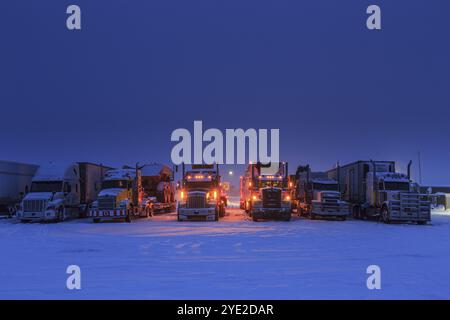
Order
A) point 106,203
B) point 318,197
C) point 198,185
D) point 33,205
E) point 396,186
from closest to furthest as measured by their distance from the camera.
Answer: point 106,203 → point 33,205 → point 396,186 → point 198,185 → point 318,197

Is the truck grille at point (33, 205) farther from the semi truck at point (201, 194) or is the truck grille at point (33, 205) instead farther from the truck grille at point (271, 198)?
the truck grille at point (271, 198)

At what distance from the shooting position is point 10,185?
3105 centimetres

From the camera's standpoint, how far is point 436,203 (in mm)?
50875

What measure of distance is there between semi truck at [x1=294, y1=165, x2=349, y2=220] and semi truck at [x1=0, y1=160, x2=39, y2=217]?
63.7 feet

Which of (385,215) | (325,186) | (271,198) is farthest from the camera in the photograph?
(325,186)

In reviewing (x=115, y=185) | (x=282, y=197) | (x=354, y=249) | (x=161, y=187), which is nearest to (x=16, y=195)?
(x=115, y=185)

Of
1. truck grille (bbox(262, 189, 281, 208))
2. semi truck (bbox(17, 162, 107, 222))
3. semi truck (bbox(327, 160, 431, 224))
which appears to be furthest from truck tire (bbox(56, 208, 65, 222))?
semi truck (bbox(327, 160, 431, 224))

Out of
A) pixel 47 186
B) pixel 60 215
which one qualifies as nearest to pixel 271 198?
pixel 60 215

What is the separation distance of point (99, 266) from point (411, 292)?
22.7ft

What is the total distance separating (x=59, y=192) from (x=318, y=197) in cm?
1711

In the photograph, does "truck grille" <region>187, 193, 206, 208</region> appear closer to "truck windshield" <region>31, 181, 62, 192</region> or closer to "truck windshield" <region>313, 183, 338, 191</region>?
"truck windshield" <region>31, 181, 62, 192</region>

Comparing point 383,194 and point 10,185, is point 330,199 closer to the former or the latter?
point 383,194

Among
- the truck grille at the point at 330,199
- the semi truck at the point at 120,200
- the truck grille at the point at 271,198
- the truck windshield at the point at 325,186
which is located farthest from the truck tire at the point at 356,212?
the semi truck at the point at 120,200

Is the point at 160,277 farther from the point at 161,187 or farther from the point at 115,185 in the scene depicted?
the point at 161,187
